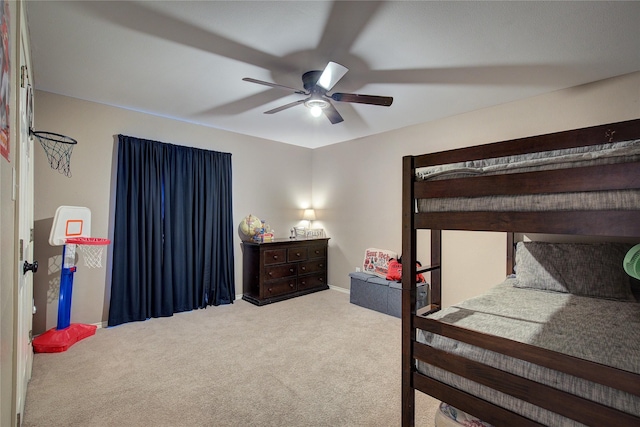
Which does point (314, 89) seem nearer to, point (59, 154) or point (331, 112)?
point (331, 112)

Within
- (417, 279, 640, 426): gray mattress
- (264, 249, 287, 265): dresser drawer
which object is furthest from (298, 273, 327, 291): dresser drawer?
(417, 279, 640, 426): gray mattress

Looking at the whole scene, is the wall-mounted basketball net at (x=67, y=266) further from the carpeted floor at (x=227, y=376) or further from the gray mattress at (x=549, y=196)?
the gray mattress at (x=549, y=196)

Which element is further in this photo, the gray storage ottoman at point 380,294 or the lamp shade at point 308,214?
the lamp shade at point 308,214

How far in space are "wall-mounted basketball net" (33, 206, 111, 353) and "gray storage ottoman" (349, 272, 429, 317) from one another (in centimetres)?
295

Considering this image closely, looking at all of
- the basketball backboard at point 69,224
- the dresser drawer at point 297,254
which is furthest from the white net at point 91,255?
the dresser drawer at point 297,254

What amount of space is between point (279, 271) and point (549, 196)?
3.61 meters

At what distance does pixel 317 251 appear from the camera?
191 inches

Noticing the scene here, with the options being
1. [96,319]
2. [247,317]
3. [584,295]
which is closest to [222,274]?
[247,317]

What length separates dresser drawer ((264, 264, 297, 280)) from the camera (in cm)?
414

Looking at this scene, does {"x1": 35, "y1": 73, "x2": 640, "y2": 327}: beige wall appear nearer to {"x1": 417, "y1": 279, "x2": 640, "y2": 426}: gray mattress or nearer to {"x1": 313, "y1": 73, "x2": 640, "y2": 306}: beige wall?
{"x1": 313, "y1": 73, "x2": 640, "y2": 306}: beige wall

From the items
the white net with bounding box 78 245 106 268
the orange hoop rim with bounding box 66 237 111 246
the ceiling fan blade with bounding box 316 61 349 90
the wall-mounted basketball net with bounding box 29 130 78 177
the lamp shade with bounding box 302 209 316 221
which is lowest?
the white net with bounding box 78 245 106 268

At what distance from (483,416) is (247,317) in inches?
112

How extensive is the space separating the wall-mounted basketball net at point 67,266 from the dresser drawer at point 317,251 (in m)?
2.71

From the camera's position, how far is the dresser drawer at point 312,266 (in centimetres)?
461
